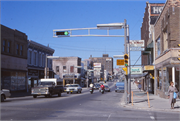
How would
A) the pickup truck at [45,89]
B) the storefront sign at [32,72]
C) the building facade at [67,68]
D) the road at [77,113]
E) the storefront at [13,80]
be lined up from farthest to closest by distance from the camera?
the building facade at [67,68] < the storefront sign at [32,72] < the storefront at [13,80] < the pickup truck at [45,89] < the road at [77,113]

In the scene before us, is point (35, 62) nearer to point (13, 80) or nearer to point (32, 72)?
point (32, 72)

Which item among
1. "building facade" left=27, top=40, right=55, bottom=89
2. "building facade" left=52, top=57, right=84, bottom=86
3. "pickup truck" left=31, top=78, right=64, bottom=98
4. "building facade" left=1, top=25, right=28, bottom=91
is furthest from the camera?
"building facade" left=52, top=57, right=84, bottom=86

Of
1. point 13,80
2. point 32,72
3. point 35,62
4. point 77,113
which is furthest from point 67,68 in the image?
point 77,113

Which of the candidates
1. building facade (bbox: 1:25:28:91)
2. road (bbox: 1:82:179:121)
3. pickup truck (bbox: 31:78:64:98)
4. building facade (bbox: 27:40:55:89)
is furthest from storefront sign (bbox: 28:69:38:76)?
road (bbox: 1:82:179:121)

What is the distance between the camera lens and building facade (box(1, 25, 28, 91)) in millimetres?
34031

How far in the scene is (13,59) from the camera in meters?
36.3

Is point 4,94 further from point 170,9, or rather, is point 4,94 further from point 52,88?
point 170,9

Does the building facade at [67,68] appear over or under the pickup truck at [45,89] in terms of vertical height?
over

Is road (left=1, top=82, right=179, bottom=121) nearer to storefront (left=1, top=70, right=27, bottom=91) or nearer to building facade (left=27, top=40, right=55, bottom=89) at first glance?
storefront (left=1, top=70, right=27, bottom=91)

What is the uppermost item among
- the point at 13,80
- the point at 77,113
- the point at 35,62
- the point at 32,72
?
the point at 35,62

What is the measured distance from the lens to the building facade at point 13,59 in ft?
112

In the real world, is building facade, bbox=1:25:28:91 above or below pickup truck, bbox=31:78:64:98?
above

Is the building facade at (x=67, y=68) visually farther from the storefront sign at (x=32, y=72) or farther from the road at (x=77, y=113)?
the road at (x=77, y=113)

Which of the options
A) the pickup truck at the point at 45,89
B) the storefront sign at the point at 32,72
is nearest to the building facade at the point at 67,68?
the storefront sign at the point at 32,72
